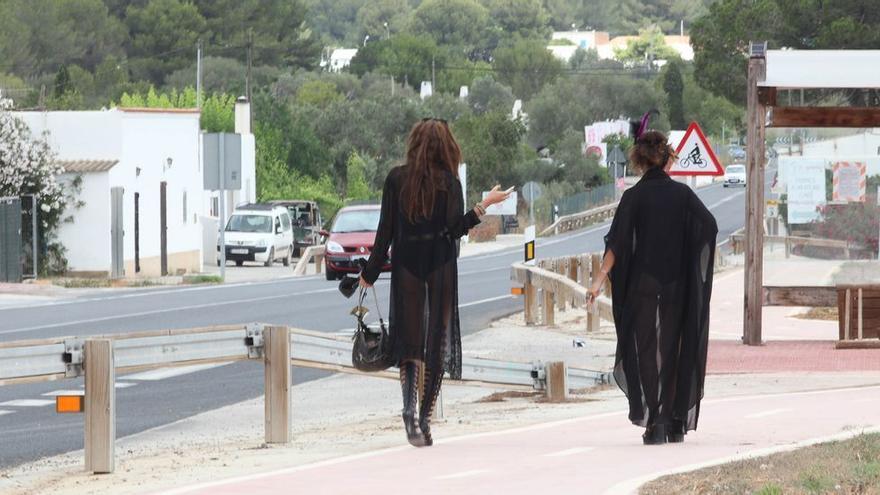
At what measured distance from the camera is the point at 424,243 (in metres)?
10.6

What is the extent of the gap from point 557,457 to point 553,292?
57.5 ft

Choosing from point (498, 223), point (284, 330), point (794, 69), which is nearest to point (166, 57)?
point (498, 223)

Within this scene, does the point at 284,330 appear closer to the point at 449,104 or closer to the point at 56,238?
the point at 56,238

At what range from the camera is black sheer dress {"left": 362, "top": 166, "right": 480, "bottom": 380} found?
10.6 meters

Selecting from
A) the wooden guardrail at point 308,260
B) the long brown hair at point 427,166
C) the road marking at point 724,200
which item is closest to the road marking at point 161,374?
the long brown hair at point 427,166

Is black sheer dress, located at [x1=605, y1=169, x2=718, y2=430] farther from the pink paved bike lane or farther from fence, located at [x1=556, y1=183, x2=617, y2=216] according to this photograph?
fence, located at [x1=556, y1=183, x2=617, y2=216]

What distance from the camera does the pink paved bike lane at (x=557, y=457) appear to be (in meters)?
8.75

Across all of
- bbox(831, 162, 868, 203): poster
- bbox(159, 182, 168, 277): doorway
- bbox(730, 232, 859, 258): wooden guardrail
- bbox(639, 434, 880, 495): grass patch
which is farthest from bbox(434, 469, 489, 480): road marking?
bbox(159, 182, 168, 277): doorway

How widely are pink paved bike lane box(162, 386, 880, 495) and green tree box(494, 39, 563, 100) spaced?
16496cm

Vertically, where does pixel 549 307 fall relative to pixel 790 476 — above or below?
below

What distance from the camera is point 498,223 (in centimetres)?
8206

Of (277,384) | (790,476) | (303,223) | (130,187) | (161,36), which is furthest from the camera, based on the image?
(161,36)

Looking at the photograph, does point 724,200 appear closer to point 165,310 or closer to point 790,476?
point 165,310

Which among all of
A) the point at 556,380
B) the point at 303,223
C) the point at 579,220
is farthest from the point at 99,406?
the point at 579,220
